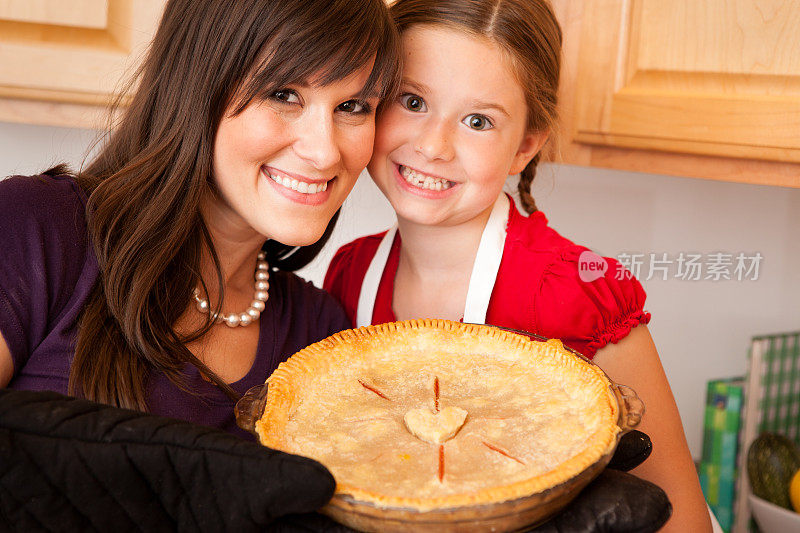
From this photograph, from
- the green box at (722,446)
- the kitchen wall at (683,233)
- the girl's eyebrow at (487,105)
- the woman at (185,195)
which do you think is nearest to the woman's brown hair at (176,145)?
the woman at (185,195)

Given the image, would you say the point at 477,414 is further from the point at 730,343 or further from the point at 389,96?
the point at 730,343

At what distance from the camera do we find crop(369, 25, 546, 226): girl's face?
3.17 ft

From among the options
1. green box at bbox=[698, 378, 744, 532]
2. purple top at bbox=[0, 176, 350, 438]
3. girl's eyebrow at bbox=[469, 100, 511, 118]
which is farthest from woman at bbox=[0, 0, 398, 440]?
green box at bbox=[698, 378, 744, 532]

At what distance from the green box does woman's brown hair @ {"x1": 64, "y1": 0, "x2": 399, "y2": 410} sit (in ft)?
3.06

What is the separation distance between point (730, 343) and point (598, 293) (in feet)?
2.69

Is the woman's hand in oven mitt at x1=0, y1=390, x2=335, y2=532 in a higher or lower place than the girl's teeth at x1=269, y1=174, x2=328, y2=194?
lower

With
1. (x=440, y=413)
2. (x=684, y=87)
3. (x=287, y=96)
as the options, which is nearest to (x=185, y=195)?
(x=287, y=96)

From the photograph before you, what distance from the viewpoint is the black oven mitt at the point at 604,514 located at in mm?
549

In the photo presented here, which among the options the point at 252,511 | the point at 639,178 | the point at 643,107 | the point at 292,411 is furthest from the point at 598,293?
the point at 639,178

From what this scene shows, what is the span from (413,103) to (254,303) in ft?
1.11

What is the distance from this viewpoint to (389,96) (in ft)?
3.06

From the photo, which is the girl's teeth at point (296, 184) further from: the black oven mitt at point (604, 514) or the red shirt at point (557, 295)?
the black oven mitt at point (604, 514)

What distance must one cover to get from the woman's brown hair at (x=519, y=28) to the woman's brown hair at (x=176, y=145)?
0.40 ft

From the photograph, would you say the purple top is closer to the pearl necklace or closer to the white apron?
the pearl necklace
